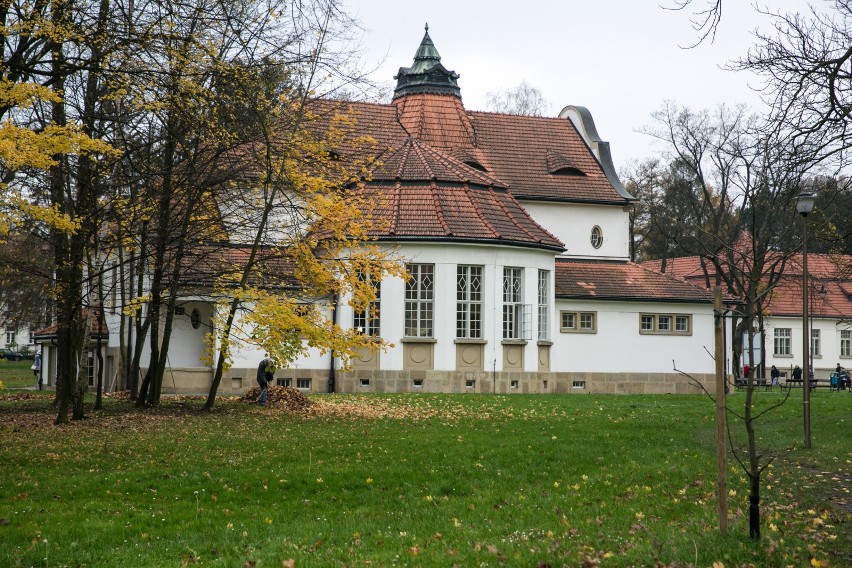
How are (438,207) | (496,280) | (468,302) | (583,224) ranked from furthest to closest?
1. (583,224)
2. (438,207)
3. (496,280)
4. (468,302)

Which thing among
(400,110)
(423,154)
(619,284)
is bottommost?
(619,284)

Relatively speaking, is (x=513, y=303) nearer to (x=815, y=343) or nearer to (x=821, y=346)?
(x=815, y=343)

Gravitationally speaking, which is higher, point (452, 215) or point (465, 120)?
point (465, 120)

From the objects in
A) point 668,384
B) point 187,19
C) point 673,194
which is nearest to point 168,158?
point 187,19

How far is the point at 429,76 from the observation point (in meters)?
41.8

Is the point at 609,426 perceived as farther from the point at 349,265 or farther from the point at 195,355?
the point at 195,355

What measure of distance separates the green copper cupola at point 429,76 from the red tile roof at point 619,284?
823 centimetres

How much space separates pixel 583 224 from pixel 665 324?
210 inches

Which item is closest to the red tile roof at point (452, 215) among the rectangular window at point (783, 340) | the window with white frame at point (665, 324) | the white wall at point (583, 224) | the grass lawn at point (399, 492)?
the white wall at point (583, 224)

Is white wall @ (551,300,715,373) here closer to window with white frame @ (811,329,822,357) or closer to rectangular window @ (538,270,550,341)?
rectangular window @ (538,270,550,341)

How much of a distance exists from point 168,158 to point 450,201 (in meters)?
14.5

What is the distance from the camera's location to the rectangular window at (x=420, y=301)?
33656 mm

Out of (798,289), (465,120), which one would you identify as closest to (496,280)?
(465,120)

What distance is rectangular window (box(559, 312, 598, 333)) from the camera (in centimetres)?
3856
